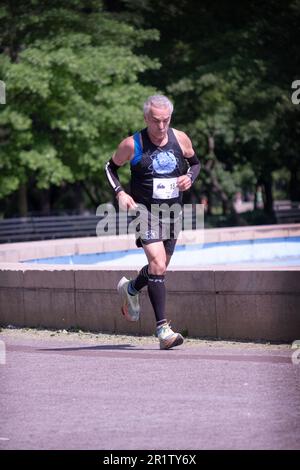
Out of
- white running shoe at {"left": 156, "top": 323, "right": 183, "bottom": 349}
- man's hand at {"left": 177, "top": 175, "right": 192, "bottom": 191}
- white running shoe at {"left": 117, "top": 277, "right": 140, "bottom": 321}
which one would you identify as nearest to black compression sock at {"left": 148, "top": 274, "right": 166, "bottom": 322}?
white running shoe at {"left": 156, "top": 323, "right": 183, "bottom": 349}

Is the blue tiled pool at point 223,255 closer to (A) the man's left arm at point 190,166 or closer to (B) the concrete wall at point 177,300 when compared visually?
(B) the concrete wall at point 177,300

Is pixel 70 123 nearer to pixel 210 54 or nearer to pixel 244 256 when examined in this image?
pixel 210 54

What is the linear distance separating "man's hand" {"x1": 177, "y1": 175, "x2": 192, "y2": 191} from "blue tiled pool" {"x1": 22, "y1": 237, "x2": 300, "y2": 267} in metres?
8.19

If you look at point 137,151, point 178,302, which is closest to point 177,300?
point 178,302

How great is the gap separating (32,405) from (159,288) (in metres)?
2.61

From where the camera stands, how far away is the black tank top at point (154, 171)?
919cm

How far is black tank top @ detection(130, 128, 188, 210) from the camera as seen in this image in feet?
30.1

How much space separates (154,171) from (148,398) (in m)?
2.69

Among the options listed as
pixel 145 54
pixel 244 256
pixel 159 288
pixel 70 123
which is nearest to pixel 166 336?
pixel 159 288

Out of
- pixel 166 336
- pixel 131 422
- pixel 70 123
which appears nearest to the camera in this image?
pixel 131 422

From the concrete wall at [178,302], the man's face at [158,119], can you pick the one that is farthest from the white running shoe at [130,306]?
the man's face at [158,119]

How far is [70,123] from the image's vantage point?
31.1 m

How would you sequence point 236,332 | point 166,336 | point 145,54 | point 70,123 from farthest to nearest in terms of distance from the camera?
point 145,54, point 70,123, point 236,332, point 166,336

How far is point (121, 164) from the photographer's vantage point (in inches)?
369
